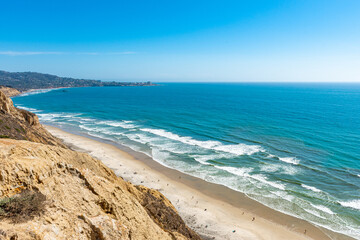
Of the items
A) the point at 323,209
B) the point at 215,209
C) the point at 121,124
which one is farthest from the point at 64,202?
the point at 121,124

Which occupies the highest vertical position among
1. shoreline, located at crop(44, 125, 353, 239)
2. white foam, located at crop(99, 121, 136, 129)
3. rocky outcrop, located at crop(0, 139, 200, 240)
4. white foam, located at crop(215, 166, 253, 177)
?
rocky outcrop, located at crop(0, 139, 200, 240)

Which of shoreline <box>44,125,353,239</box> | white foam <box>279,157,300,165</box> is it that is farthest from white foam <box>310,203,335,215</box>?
white foam <box>279,157,300,165</box>

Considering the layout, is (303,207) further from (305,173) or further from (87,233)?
(87,233)

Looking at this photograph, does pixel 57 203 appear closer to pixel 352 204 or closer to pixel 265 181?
pixel 265 181

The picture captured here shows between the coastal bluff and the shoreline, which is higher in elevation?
the coastal bluff

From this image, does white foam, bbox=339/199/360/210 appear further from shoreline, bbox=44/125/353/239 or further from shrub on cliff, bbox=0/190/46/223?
shrub on cliff, bbox=0/190/46/223

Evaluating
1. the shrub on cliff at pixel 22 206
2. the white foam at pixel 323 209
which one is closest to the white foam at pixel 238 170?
the white foam at pixel 323 209

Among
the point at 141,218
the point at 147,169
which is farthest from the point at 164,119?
the point at 141,218
